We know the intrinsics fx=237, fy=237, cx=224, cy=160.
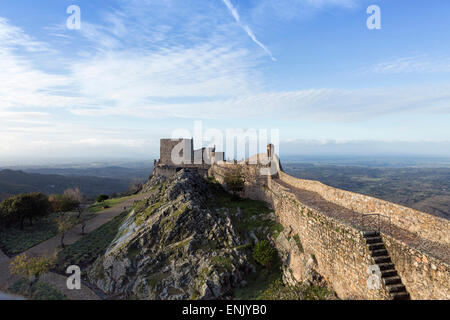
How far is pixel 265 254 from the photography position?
1503cm

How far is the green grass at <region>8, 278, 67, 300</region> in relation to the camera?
1488 cm

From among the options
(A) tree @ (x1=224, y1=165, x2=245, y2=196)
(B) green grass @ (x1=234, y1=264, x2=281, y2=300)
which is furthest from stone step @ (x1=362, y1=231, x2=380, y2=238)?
(A) tree @ (x1=224, y1=165, x2=245, y2=196)

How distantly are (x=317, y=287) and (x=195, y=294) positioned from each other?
668 cm

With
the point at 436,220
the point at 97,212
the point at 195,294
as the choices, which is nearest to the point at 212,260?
the point at 195,294

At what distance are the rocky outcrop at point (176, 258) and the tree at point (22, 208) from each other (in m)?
18.0

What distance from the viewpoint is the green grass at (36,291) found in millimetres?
14883

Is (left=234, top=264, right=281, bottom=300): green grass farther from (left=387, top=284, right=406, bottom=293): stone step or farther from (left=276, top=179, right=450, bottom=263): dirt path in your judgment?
(left=387, top=284, right=406, bottom=293): stone step

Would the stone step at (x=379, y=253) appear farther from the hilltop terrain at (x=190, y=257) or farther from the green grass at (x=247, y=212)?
the green grass at (x=247, y=212)

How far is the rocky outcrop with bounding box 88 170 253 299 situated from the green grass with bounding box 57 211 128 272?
251 cm

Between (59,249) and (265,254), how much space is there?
65.5 feet

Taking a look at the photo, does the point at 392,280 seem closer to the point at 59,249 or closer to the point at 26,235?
the point at 59,249
